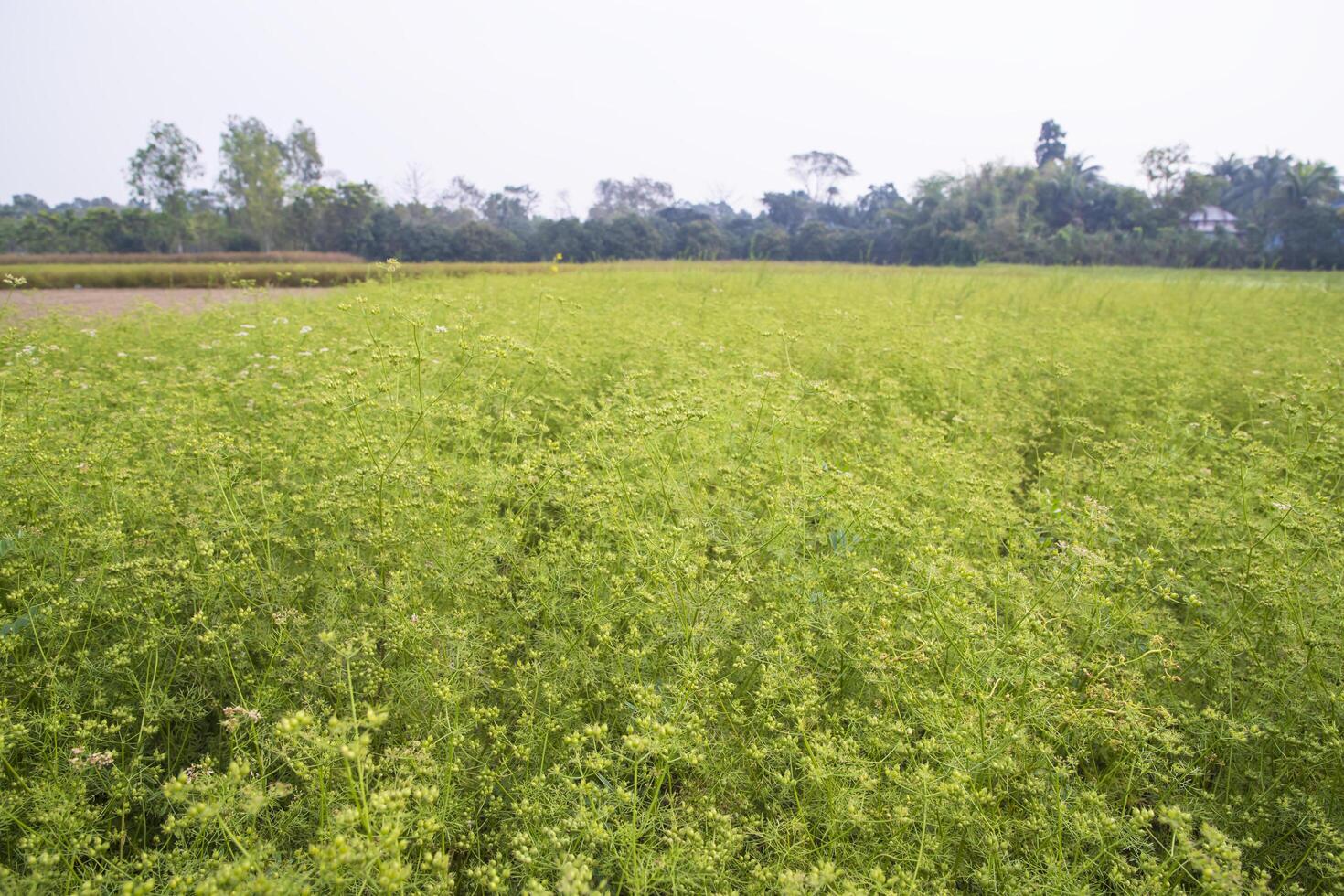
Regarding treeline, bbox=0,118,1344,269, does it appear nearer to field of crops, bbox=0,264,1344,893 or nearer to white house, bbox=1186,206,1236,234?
white house, bbox=1186,206,1236,234

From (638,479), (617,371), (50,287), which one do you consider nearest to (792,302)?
(617,371)

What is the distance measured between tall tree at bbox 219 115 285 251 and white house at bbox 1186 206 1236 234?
50146 millimetres

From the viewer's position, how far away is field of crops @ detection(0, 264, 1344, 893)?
1.37 meters

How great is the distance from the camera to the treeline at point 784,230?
28.4m

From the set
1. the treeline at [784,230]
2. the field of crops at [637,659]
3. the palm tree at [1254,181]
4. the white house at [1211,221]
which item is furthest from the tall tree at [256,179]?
the palm tree at [1254,181]

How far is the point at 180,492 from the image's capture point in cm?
231

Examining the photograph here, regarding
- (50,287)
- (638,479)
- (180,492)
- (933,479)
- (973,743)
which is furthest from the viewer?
(50,287)

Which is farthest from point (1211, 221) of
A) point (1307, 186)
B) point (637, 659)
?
point (637, 659)

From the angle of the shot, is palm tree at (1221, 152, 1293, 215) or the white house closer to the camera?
the white house

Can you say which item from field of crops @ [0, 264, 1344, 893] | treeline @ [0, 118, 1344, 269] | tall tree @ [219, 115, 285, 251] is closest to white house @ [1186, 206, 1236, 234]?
treeline @ [0, 118, 1344, 269]

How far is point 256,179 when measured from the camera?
3628 centimetres

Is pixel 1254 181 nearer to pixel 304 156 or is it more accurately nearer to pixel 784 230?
pixel 784 230

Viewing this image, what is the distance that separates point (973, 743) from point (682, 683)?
0.74 m

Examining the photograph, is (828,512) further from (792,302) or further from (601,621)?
(792,302)
